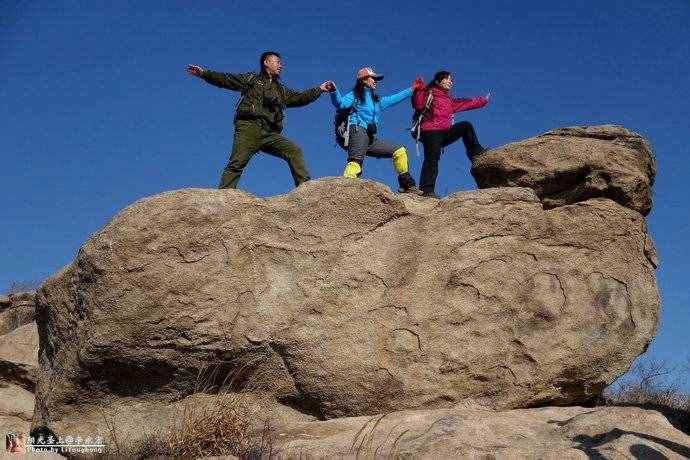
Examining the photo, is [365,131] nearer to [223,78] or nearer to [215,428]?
[223,78]

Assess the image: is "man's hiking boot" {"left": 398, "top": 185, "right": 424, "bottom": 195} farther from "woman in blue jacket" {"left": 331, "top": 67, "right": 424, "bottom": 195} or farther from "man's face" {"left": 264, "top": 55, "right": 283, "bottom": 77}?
"man's face" {"left": 264, "top": 55, "right": 283, "bottom": 77}

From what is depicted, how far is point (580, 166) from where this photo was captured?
680cm

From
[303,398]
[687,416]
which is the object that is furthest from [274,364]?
[687,416]

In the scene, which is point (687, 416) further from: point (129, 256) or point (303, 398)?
point (129, 256)

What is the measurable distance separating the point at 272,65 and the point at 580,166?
328 centimetres

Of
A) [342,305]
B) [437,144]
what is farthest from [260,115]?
[342,305]

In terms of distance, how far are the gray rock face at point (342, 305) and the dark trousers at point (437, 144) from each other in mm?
983

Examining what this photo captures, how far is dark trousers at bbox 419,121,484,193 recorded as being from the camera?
735cm

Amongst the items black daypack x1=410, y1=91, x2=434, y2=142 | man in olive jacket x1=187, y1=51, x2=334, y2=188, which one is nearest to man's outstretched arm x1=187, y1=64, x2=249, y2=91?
man in olive jacket x1=187, y1=51, x2=334, y2=188

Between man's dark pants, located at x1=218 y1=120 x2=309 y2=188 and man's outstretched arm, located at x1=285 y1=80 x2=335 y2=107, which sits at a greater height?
man's outstretched arm, located at x1=285 y1=80 x2=335 y2=107

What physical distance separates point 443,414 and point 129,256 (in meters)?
2.86

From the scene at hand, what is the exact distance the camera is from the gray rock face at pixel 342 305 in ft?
19.4

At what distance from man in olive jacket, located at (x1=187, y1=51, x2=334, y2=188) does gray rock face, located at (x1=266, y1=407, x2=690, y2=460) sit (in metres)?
2.63

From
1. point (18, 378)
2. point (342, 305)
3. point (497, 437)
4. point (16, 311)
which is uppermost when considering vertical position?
point (16, 311)
